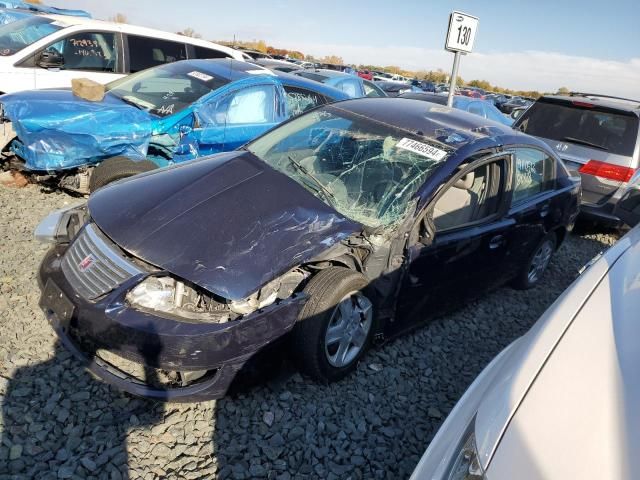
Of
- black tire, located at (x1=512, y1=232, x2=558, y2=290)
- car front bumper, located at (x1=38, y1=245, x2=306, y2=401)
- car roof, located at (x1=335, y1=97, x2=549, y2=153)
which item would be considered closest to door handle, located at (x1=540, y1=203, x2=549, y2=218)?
black tire, located at (x1=512, y1=232, x2=558, y2=290)

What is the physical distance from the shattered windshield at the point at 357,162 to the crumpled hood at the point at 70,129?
1.62 meters

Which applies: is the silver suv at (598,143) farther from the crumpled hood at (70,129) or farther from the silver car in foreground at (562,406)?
the crumpled hood at (70,129)

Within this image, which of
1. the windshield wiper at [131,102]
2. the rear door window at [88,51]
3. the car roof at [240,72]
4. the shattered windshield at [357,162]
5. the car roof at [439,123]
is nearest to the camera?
the shattered windshield at [357,162]

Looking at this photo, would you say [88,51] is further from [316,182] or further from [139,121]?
[316,182]

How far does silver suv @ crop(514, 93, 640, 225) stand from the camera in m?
5.59

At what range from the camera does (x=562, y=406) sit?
137 cm

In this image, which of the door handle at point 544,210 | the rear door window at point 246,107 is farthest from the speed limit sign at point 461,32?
the door handle at point 544,210

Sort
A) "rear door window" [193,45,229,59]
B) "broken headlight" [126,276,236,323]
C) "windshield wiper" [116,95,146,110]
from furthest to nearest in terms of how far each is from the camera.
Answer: "rear door window" [193,45,229,59]
"windshield wiper" [116,95,146,110]
"broken headlight" [126,276,236,323]

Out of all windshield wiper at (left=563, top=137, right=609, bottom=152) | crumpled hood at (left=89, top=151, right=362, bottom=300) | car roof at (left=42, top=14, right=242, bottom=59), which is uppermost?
car roof at (left=42, top=14, right=242, bottom=59)

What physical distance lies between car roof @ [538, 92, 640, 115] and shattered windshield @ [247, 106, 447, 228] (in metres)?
4.14

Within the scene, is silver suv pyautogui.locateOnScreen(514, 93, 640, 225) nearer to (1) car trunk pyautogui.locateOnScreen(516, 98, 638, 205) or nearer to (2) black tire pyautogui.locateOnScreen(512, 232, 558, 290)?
(1) car trunk pyautogui.locateOnScreen(516, 98, 638, 205)

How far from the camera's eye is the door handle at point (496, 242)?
136 inches

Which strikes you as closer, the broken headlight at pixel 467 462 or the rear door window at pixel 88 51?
the broken headlight at pixel 467 462

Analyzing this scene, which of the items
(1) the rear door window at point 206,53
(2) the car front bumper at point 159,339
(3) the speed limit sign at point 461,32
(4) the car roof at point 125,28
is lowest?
(2) the car front bumper at point 159,339
